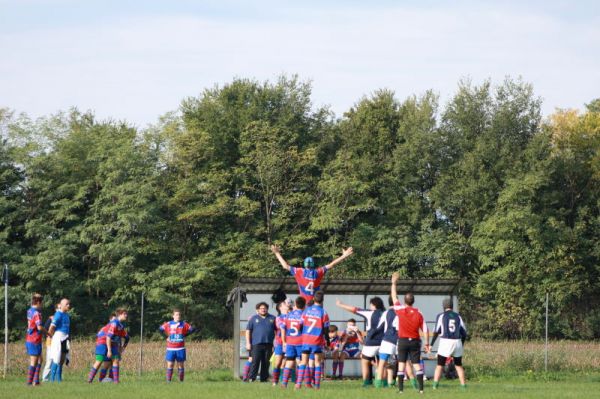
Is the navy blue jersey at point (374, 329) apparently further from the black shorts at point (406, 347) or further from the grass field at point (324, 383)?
the black shorts at point (406, 347)

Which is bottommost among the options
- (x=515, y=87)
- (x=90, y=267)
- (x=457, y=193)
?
(x=90, y=267)

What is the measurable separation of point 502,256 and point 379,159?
10.00 meters

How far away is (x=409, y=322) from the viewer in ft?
68.2

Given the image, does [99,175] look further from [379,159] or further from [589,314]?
[589,314]

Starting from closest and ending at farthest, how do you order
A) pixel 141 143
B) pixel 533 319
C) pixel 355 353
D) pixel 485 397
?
pixel 485 397 < pixel 355 353 < pixel 533 319 < pixel 141 143

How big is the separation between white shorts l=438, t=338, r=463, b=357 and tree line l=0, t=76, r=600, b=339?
35.2 m

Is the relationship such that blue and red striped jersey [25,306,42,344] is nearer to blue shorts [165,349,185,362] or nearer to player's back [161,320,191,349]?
player's back [161,320,191,349]

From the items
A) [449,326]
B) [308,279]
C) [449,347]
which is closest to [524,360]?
[449,347]

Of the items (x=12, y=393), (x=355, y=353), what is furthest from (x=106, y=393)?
(x=355, y=353)

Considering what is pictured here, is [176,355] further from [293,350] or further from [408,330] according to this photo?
[408,330]

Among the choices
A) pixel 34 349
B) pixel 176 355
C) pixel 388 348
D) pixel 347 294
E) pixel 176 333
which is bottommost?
pixel 176 355

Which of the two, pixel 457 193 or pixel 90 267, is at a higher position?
pixel 457 193

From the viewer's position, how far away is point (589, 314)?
6203 cm

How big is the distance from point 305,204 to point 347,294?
31.5 metres
